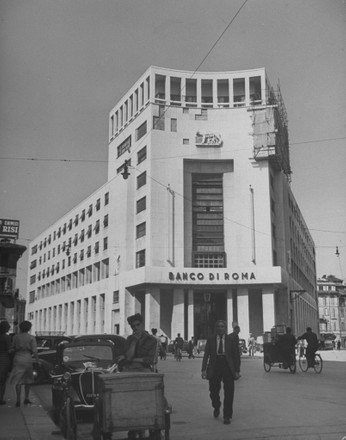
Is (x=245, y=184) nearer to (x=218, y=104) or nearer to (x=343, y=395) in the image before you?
(x=218, y=104)

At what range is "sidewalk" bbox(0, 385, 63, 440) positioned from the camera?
7141 mm

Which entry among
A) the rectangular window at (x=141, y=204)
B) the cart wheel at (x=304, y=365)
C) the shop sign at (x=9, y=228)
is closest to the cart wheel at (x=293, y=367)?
the cart wheel at (x=304, y=365)

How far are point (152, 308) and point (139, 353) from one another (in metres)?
43.1

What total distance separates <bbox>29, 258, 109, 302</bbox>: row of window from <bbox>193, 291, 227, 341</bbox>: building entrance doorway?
12603mm

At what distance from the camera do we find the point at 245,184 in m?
52.9

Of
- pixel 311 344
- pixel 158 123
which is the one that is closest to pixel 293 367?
pixel 311 344

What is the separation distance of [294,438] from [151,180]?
4579 centimetres

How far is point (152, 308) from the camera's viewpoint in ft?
164

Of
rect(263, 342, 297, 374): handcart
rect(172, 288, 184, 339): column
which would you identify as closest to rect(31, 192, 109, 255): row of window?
rect(172, 288, 184, 339): column

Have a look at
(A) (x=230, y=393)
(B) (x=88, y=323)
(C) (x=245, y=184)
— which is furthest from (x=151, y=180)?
(A) (x=230, y=393)

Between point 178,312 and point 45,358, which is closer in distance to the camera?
point 45,358

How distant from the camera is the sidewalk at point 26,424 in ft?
23.4

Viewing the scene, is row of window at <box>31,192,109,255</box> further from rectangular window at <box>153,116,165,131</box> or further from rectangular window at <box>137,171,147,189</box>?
rectangular window at <box>153,116,165,131</box>

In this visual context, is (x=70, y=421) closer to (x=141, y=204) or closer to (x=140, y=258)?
(x=140, y=258)
